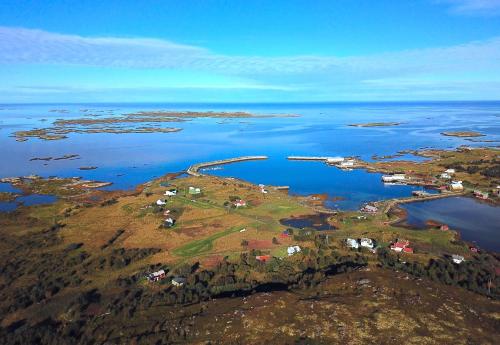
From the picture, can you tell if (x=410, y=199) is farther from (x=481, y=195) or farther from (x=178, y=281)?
(x=178, y=281)

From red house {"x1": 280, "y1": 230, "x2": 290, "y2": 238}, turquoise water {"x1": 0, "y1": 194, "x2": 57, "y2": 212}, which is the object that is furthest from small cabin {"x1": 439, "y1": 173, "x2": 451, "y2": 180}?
turquoise water {"x1": 0, "y1": 194, "x2": 57, "y2": 212}

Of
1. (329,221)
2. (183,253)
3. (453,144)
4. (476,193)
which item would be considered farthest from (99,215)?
(453,144)

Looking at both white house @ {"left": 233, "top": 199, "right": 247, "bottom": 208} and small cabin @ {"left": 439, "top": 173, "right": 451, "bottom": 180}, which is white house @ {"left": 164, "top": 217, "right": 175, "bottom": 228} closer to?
white house @ {"left": 233, "top": 199, "right": 247, "bottom": 208}

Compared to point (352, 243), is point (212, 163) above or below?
below

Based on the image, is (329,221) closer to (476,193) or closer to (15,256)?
(476,193)

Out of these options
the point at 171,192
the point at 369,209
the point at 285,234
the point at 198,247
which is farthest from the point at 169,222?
the point at 369,209

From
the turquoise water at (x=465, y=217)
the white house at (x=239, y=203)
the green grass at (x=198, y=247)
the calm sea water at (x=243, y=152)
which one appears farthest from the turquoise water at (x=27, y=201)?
the turquoise water at (x=465, y=217)

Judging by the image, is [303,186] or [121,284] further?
[303,186]
